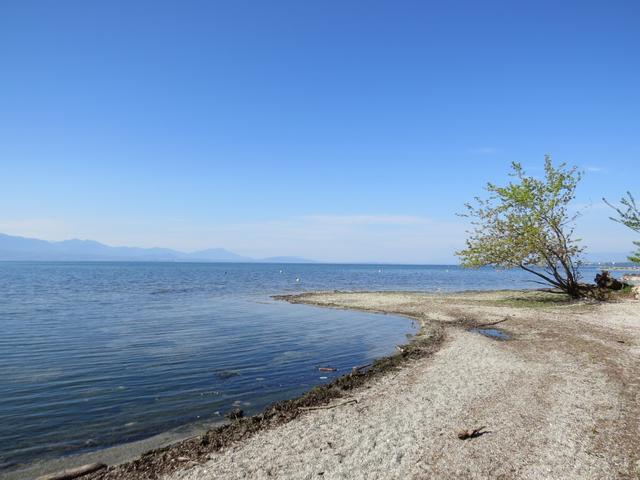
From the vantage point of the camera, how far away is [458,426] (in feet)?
34.1

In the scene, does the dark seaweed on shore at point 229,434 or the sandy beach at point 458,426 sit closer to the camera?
→ the sandy beach at point 458,426

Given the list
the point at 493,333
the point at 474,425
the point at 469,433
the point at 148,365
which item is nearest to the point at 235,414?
the point at 469,433

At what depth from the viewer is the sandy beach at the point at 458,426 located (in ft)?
27.7

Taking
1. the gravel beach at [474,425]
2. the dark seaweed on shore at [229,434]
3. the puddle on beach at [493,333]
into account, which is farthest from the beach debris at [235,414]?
the puddle on beach at [493,333]

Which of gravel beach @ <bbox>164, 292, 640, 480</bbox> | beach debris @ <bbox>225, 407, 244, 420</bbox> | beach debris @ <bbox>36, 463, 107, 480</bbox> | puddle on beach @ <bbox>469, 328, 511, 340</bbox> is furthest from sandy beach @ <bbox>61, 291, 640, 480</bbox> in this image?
puddle on beach @ <bbox>469, 328, 511, 340</bbox>

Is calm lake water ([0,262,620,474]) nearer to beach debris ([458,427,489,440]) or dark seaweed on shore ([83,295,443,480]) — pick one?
dark seaweed on shore ([83,295,443,480])

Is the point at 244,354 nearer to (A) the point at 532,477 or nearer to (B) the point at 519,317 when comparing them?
(A) the point at 532,477

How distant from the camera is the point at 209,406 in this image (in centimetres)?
1303

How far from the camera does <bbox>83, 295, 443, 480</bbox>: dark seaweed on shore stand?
8680 mm

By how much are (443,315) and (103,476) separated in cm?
2763

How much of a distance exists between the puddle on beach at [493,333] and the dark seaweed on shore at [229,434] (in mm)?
8483

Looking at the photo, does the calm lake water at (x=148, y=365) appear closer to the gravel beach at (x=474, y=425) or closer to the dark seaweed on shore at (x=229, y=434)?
the dark seaweed on shore at (x=229, y=434)

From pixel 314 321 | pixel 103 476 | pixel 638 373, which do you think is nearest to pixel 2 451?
pixel 103 476

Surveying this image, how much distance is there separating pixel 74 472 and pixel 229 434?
3.40 metres
